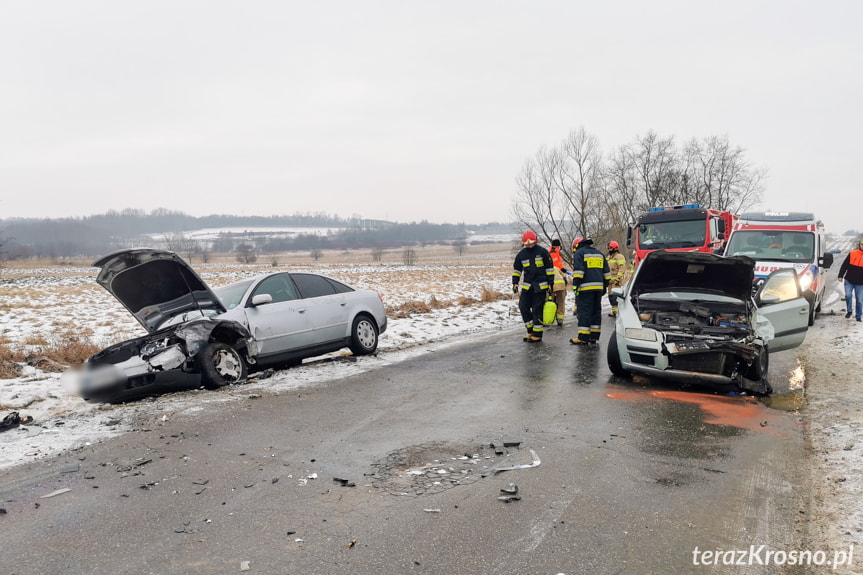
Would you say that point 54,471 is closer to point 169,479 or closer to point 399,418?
point 169,479

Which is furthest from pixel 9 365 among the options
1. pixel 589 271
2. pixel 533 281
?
pixel 589 271

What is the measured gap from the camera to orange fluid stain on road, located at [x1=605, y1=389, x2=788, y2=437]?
579 cm

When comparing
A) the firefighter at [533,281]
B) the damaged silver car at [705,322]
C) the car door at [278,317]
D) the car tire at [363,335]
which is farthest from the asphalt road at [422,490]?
the firefighter at [533,281]

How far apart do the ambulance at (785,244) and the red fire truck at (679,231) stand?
2528mm

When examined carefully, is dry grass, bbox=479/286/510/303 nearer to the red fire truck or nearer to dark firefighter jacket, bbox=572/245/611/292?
the red fire truck

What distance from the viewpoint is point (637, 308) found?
8.02m

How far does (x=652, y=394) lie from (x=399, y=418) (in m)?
3.09

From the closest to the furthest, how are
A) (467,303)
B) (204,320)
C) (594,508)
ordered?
1. (594,508)
2. (204,320)
3. (467,303)

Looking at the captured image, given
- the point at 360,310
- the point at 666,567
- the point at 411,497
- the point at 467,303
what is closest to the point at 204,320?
the point at 360,310

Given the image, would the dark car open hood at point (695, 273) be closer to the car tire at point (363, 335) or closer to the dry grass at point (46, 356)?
the car tire at point (363, 335)

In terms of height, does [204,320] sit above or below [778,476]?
above

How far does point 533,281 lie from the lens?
10.9 m

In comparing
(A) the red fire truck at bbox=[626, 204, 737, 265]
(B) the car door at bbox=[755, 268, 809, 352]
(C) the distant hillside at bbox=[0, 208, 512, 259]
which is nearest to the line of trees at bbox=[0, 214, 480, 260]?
(C) the distant hillside at bbox=[0, 208, 512, 259]

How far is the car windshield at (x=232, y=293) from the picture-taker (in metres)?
8.38
